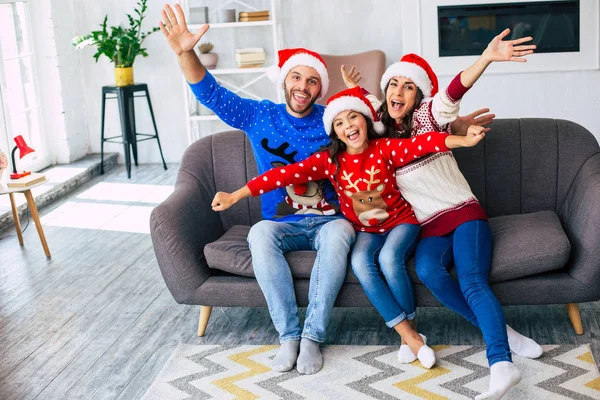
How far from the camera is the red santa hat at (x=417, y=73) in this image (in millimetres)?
3156

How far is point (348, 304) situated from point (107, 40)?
3.82 meters

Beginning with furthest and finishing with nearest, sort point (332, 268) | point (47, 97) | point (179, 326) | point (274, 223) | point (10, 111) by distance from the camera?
point (47, 97)
point (10, 111)
point (179, 326)
point (274, 223)
point (332, 268)

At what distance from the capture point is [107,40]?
612cm

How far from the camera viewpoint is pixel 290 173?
313 centimetres

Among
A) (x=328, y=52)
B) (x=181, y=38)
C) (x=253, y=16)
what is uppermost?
(x=253, y=16)

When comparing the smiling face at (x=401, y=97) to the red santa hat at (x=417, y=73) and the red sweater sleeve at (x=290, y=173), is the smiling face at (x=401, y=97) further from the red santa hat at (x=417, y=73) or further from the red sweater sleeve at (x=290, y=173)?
the red sweater sleeve at (x=290, y=173)

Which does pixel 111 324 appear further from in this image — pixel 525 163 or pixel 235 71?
pixel 235 71

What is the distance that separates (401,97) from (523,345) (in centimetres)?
103

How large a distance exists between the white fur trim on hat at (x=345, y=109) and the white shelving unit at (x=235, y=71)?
3.00 metres

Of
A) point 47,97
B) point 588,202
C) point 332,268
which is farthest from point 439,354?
point 47,97

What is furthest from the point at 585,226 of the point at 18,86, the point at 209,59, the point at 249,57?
the point at 18,86

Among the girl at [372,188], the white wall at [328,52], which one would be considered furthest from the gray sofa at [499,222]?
the white wall at [328,52]

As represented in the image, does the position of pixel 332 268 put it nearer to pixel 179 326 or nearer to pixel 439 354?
pixel 439 354

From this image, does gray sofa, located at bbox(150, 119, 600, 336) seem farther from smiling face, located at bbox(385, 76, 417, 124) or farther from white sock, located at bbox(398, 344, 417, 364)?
smiling face, located at bbox(385, 76, 417, 124)
